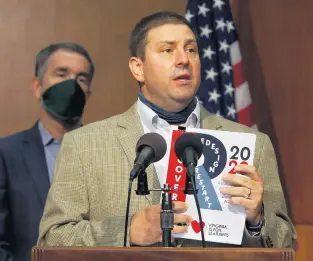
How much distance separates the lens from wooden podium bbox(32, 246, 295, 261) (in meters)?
2.01

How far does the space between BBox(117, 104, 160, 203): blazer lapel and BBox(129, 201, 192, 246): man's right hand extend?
0.88ft

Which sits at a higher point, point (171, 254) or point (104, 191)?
point (104, 191)

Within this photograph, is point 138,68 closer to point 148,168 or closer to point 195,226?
point 148,168

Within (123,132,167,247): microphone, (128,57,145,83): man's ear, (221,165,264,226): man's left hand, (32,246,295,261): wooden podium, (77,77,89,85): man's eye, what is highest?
(77,77,89,85): man's eye

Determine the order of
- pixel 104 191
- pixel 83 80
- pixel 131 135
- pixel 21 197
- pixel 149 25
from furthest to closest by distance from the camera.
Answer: pixel 83 80
pixel 21 197
pixel 149 25
pixel 131 135
pixel 104 191

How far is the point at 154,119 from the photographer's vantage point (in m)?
2.93

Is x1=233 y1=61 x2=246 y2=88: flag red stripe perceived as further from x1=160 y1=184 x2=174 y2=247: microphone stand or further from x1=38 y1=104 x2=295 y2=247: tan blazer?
x1=160 y1=184 x2=174 y2=247: microphone stand

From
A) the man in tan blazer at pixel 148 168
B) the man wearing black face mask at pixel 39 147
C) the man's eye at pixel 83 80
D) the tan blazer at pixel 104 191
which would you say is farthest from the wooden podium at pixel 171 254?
the man's eye at pixel 83 80

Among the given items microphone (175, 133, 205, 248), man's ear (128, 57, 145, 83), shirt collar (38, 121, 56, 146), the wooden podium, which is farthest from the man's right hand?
shirt collar (38, 121, 56, 146)

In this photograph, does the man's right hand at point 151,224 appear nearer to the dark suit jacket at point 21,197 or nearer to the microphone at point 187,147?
the microphone at point 187,147

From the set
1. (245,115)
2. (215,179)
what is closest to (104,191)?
(215,179)

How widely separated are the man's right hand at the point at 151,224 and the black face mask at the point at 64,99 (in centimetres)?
145

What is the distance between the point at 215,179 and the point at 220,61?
6.61ft

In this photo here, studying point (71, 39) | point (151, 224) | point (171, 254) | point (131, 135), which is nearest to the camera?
point (171, 254)
